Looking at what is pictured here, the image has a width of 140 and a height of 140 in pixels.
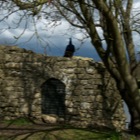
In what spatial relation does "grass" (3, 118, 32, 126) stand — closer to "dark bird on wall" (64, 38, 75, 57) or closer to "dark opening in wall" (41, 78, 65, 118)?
"dark opening in wall" (41, 78, 65, 118)

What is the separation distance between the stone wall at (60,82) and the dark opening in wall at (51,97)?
0.08 m

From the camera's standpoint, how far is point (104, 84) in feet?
48.5

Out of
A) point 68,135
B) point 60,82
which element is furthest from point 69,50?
point 68,135

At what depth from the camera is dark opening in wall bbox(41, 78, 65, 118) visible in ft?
48.9

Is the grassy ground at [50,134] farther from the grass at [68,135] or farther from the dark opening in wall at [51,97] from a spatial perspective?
the dark opening in wall at [51,97]

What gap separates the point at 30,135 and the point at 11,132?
76cm

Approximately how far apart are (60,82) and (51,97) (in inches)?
27.9

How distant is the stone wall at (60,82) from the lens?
47.9ft

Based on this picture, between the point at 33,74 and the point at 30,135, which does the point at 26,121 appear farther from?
the point at 30,135

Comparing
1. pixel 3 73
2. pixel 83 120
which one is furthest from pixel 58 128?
pixel 3 73

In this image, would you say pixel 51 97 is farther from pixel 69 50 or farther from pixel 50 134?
pixel 50 134

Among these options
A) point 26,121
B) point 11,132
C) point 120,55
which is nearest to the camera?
point 120,55

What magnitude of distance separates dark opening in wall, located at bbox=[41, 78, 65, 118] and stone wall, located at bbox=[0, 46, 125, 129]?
0.08 meters

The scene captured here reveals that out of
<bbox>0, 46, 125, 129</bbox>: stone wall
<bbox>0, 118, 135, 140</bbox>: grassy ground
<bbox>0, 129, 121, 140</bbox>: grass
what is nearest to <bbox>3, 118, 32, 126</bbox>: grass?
<bbox>0, 46, 125, 129</bbox>: stone wall
